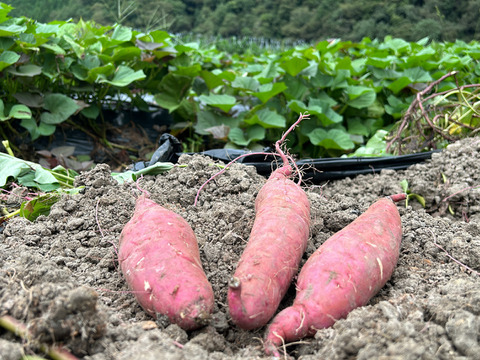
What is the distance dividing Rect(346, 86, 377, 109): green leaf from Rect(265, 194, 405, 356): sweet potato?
2.91 m

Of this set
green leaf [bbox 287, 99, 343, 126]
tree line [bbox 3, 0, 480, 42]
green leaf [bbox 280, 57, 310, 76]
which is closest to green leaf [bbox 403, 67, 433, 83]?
tree line [bbox 3, 0, 480, 42]

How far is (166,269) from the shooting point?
1.18m

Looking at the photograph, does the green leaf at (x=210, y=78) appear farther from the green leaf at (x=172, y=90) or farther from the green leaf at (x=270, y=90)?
the green leaf at (x=270, y=90)

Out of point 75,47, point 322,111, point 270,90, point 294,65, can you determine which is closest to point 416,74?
point 322,111

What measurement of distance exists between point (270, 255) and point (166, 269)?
325 mm

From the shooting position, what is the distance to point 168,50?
4180mm

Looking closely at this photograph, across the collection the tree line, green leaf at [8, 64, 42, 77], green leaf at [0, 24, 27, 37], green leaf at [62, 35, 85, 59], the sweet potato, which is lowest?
the tree line

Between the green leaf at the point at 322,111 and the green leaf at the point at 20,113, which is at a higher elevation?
the green leaf at the point at 20,113

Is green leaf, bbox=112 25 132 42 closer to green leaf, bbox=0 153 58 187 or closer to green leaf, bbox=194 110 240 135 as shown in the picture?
green leaf, bbox=194 110 240 135

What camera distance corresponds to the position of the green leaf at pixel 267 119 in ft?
11.9

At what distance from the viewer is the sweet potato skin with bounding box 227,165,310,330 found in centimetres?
108

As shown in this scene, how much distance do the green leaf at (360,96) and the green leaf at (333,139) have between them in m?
0.70

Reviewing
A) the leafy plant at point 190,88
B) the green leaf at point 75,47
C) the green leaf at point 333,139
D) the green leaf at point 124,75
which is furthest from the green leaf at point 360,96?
the green leaf at point 75,47

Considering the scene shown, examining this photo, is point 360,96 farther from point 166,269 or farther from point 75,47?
point 166,269
